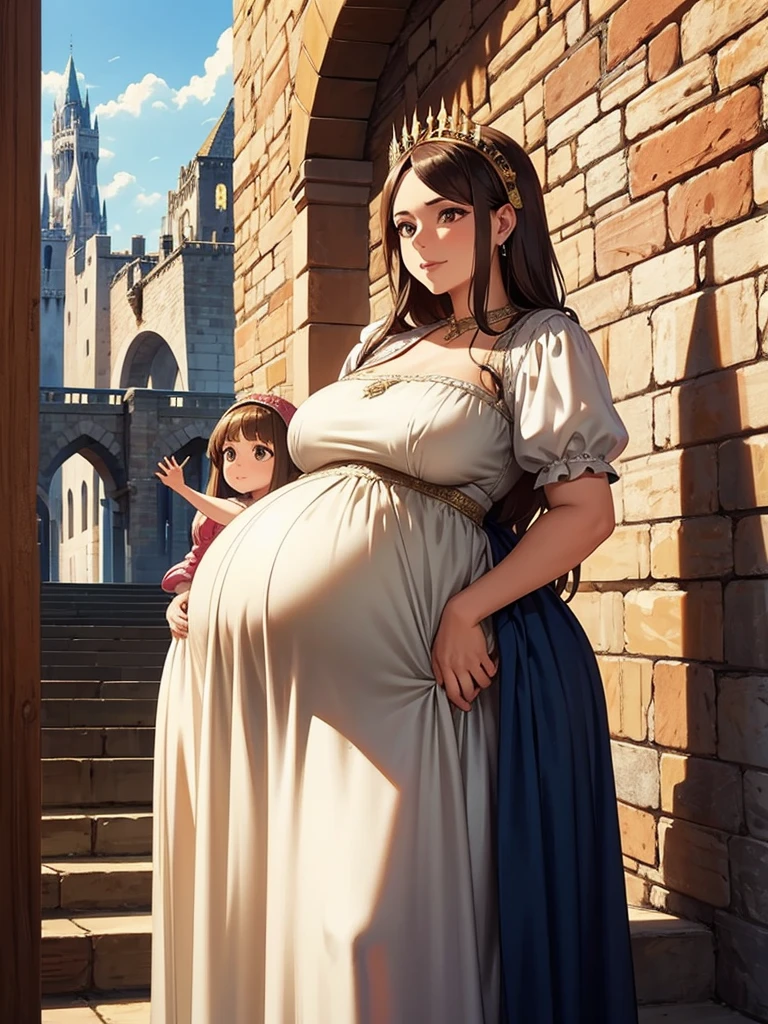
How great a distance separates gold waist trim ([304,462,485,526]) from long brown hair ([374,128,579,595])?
0.14m

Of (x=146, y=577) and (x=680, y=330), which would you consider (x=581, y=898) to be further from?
(x=146, y=577)

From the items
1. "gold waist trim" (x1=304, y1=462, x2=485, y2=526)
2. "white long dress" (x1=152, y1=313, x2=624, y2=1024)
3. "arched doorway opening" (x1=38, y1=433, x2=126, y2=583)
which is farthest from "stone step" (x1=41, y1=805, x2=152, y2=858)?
"arched doorway opening" (x1=38, y1=433, x2=126, y2=583)

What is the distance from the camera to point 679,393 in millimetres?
3234

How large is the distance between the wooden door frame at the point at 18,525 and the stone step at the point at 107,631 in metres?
6.71

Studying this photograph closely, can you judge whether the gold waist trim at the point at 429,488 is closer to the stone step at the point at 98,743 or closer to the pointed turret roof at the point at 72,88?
the stone step at the point at 98,743

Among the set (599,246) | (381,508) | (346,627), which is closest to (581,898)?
(346,627)

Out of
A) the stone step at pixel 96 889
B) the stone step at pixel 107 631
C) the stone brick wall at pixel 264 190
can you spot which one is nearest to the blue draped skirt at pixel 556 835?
the stone step at pixel 96 889

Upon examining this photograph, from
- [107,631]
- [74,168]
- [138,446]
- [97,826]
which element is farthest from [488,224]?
[74,168]

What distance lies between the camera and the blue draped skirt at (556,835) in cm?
205

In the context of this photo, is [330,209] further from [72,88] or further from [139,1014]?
[72,88]

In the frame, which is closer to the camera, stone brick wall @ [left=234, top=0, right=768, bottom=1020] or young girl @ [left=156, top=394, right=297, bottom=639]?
stone brick wall @ [left=234, top=0, right=768, bottom=1020]

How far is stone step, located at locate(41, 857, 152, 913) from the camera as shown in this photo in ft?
13.2

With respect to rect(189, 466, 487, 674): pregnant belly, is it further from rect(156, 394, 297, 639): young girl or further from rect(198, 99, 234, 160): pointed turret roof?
rect(198, 99, 234, 160): pointed turret roof

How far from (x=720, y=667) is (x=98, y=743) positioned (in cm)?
310
